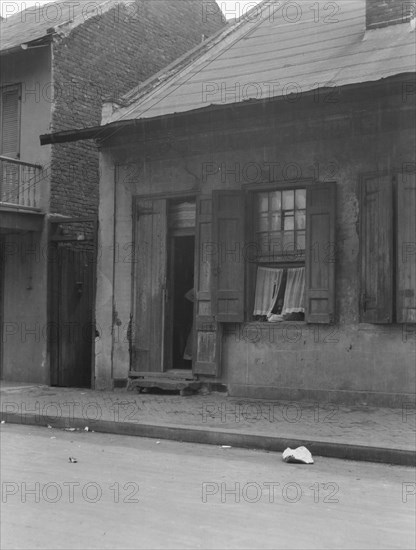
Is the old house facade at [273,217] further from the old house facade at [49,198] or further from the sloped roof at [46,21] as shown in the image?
the sloped roof at [46,21]

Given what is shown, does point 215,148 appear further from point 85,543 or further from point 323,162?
point 85,543

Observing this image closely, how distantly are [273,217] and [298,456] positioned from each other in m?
4.75

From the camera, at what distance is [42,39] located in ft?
45.0

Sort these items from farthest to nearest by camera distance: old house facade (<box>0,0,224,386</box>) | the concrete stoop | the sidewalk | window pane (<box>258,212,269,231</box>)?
old house facade (<box>0,0,224,386</box>) → the concrete stoop → window pane (<box>258,212,269,231</box>) → the sidewalk

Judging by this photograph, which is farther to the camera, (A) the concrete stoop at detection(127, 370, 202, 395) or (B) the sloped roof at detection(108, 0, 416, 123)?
(A) the concrete stoop at detection(127, 370, 202, 395)

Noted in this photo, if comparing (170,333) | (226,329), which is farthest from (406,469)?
(170,333)

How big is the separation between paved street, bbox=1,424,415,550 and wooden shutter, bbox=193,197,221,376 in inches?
129

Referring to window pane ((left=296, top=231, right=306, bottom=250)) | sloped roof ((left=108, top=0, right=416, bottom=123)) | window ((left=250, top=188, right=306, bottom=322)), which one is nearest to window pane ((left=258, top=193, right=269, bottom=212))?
window ((left=250, top=188, right=306, bottom=322))

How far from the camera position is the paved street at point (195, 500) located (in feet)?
15.1

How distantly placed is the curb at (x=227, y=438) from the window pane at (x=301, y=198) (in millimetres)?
4016

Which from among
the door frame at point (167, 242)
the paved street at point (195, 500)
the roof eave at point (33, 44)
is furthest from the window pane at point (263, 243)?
the roof eave at point (33, 44)

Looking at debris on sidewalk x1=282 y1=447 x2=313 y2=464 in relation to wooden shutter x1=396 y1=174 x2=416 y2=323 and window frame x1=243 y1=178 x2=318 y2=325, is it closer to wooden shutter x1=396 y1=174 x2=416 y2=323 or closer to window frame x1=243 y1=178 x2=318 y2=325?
wooden shutter x1=396 y1=174 x2=416 y2=323

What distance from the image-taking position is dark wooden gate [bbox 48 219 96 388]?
13812mm

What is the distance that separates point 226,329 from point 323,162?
9.71ft
